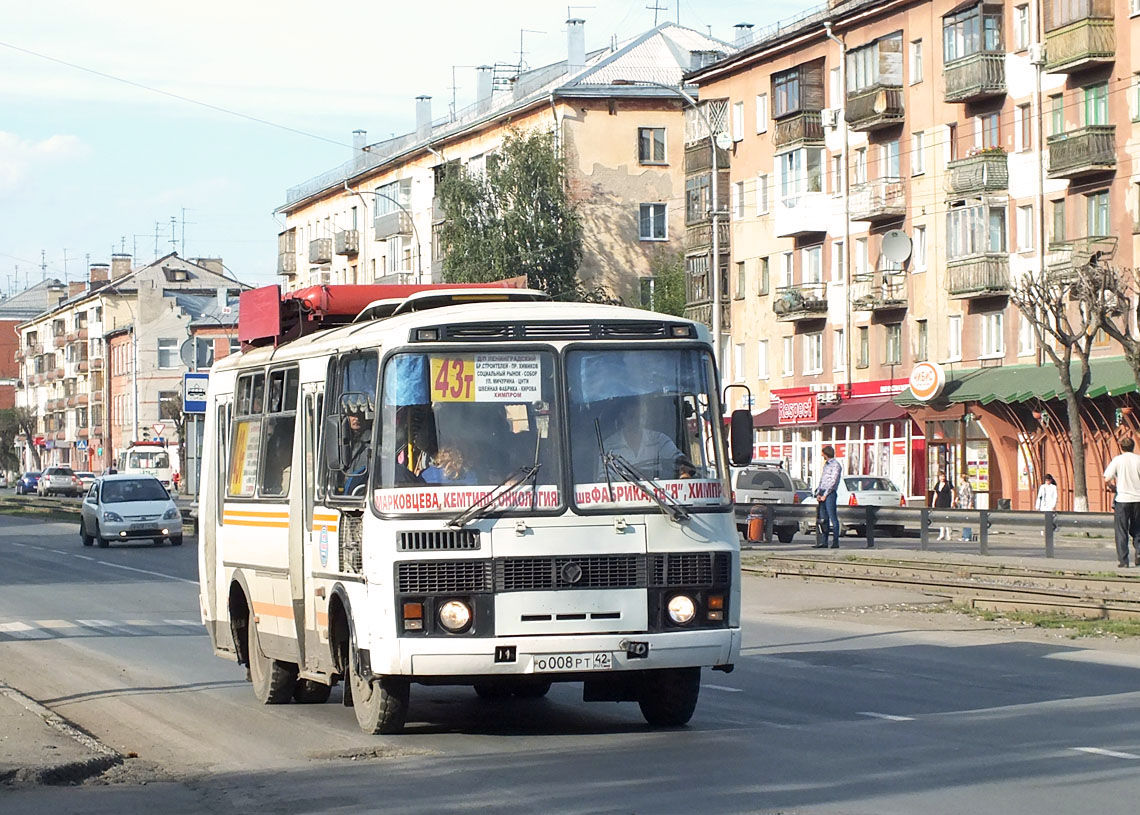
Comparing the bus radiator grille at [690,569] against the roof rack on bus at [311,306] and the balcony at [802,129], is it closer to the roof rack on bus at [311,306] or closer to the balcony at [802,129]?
the roof rack on bus at [311,306]

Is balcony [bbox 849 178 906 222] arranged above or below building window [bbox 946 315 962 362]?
above

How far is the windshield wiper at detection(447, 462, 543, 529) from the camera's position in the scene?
33.8 feet

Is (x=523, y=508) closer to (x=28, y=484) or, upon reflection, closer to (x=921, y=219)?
(x=921, y=219)

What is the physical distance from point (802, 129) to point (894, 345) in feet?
27.9

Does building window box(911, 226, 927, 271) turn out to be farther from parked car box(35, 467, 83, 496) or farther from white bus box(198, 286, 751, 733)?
parked car box(35, 467, 83, 496)

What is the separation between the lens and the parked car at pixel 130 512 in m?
41.1

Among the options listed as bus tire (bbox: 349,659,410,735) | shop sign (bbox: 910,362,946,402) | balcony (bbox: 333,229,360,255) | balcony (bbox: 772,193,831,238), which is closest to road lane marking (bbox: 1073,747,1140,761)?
bus tire (bbox: 349,659,410,735)

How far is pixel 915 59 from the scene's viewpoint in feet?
184

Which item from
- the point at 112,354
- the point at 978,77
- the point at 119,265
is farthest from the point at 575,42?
the point at 119,265

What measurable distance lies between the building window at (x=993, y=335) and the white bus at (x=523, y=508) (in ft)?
140

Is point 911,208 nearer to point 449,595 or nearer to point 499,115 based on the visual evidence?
point 499,115

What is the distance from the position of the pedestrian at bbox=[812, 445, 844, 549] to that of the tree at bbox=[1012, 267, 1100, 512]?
1305 cm

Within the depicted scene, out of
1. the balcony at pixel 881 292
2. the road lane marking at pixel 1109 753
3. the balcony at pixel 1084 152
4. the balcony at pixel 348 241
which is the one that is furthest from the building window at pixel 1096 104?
the balcony at pixel 348 241

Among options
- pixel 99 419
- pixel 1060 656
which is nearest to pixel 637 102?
pixel 1060 656
